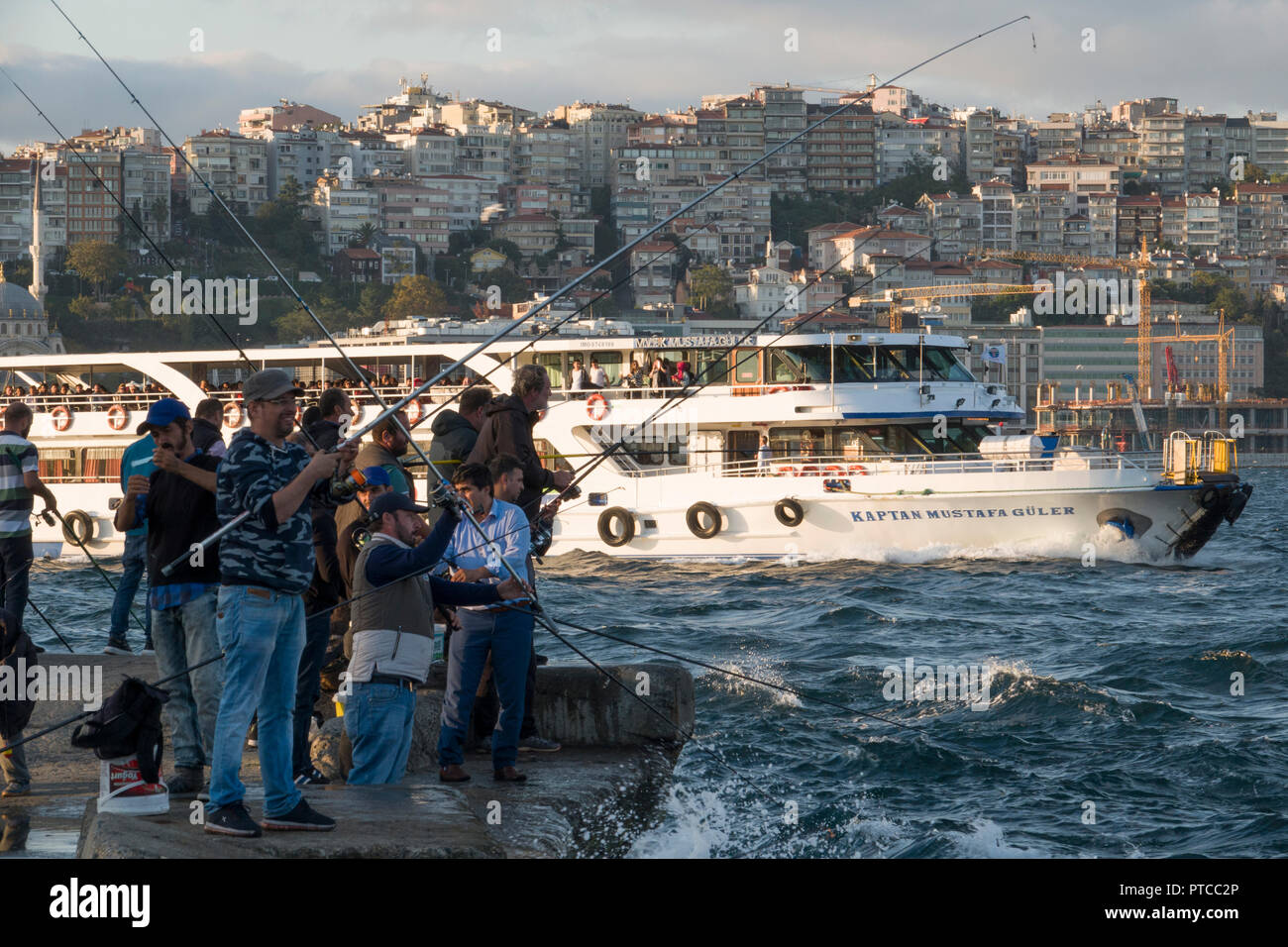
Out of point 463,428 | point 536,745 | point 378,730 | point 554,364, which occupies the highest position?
point 554,364

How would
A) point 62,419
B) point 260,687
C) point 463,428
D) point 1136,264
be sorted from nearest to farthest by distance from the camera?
1. point 260,687
2. point 463,428
3. point 62,419
4. point 1136,264

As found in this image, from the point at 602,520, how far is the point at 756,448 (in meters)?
2.51

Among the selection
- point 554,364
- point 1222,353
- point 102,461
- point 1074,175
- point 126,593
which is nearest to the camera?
point 126,593

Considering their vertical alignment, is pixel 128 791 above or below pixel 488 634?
below

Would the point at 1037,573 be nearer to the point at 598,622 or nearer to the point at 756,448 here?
the point at 756,448

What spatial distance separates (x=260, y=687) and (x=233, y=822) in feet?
1.34

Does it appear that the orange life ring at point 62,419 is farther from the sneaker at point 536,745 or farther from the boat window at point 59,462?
the sneaker at point 536,745

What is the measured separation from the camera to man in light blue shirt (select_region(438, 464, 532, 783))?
20.4 feet

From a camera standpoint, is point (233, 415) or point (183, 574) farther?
point (233, 415)

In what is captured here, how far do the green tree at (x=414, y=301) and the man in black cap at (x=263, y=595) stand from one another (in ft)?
301

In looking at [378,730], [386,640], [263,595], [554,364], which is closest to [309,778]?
[378,730]

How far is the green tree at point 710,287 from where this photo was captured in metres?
112

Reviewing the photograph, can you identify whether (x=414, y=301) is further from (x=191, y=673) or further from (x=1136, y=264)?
(x=191, y=673)

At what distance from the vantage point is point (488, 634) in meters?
6.30
